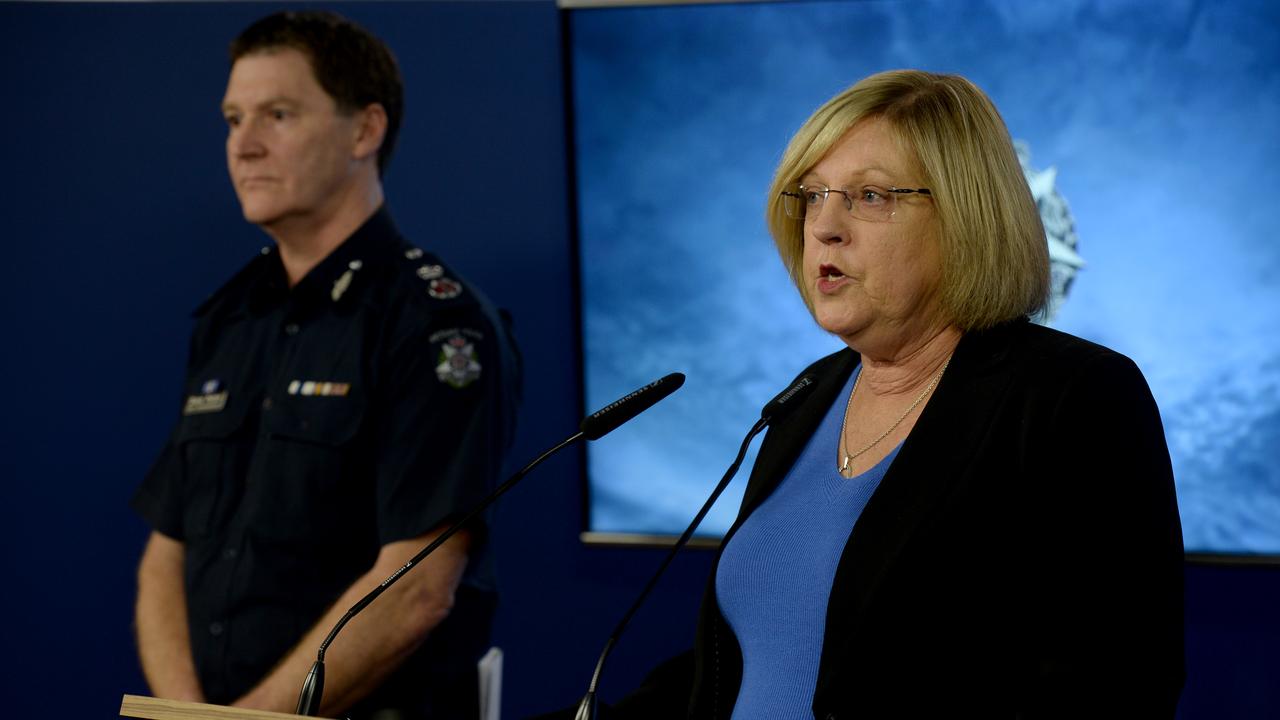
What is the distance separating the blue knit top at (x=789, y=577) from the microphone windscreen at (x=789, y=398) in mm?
80

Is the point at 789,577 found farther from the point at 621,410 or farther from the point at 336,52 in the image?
the point at 336,52

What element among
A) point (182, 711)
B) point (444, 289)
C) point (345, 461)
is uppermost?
point (444, 289)

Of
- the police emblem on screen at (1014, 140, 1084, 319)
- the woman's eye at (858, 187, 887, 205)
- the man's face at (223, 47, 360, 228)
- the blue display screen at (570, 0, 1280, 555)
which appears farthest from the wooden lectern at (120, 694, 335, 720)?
the police emblem on screen at (1014, 140, 1084, 319)

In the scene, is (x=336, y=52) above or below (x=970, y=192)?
above

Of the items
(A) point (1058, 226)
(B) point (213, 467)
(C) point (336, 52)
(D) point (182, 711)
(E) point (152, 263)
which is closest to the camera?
(D) point (182, 711)

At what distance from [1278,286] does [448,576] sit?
1734 millimetres

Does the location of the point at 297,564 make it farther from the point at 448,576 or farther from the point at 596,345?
the point at 596,345

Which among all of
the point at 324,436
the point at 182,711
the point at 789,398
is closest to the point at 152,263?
the point at 324,436

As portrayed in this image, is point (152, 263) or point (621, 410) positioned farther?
point (152, 263)

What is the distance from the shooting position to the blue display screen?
2.46m

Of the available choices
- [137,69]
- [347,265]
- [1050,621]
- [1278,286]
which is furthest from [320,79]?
[1278,286]

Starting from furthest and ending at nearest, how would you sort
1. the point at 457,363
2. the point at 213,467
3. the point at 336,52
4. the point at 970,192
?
the point at 336,52 → the point at 213,467 → the point at 457,363 → the point at 970,192

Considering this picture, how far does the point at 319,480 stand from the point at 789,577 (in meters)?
0.97

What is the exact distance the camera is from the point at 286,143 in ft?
7.30
